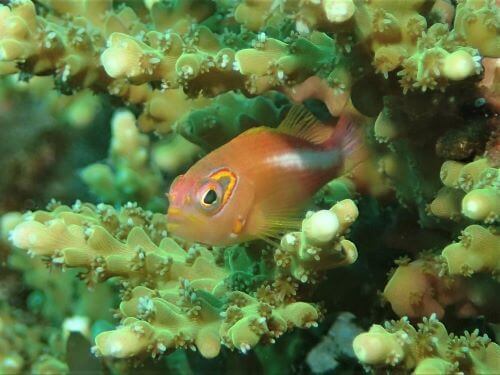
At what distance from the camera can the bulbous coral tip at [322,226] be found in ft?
4.87

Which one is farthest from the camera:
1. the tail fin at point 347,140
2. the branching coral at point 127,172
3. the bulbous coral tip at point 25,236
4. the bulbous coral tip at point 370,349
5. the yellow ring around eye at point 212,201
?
the branching coral at point 127,172

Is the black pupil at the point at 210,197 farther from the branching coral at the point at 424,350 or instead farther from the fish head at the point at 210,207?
the branching coral at the point at 424,350

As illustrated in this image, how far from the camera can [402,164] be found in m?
2.10

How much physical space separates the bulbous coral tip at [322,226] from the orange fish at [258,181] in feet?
1.20

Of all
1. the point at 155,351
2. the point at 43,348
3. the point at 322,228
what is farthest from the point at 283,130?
the point at 43,348

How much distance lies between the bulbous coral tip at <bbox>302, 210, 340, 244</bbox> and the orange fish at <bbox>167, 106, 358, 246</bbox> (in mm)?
366

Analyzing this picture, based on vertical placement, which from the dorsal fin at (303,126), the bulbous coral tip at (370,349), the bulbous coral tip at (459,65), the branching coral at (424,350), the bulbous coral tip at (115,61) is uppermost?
the bulbous coral tip at (459,65)

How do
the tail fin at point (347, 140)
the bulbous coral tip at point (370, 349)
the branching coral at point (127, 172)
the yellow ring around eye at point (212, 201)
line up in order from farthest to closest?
the branching coral at point (127, 172)
the tail fin at point (347, 140)
the yellow ring around eye at point (212, 201)
the bulbous coral tip at point (370, 349)

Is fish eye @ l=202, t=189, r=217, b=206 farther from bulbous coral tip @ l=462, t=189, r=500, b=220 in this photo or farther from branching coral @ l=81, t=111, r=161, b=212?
branching coral @ l=81, t=111, r=161, b=212

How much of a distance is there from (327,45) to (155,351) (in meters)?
1.12

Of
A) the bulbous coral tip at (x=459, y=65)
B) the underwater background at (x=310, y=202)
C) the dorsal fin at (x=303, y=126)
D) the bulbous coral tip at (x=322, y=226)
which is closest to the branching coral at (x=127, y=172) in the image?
the underwater background at (x=310, y=202)

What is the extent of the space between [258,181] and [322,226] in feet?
1.52

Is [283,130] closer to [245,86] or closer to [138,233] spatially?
[245,86]

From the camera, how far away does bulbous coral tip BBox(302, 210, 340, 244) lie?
4.87 ft
